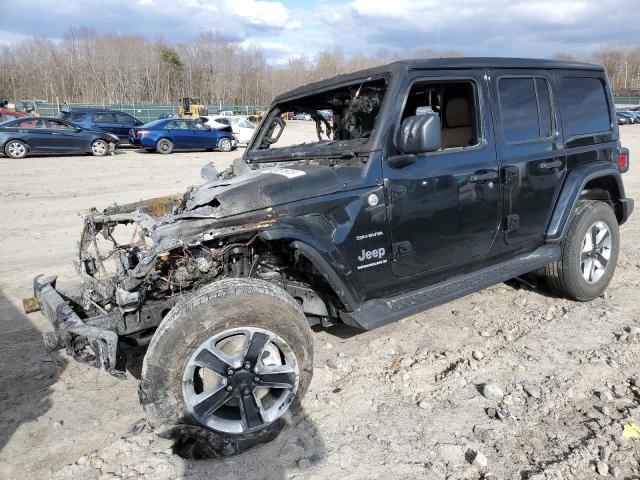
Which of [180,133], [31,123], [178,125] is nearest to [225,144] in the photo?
[180,133]

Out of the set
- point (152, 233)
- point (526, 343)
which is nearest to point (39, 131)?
point (152, 233)

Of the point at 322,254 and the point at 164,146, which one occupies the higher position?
the point at 164,146

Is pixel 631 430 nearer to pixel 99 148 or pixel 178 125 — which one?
pixel 99 148

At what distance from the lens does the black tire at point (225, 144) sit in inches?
792

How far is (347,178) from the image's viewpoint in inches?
124

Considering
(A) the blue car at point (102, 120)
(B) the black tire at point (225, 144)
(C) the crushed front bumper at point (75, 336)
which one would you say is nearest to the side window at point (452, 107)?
(C) the crushed front bumper at point (75, 336)

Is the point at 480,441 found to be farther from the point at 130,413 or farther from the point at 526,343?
the point at 130,413

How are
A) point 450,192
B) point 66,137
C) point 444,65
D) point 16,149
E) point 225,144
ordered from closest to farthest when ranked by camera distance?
point 450,192 < point 444,65 < point 16,149 < point 66,137 < point 225,144

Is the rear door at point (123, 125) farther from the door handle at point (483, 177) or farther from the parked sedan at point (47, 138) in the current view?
the door handle at point (483, 177)

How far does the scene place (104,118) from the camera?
2056cm

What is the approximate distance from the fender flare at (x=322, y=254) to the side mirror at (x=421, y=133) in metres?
0.83

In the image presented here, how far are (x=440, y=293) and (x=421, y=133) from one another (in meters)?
1.18

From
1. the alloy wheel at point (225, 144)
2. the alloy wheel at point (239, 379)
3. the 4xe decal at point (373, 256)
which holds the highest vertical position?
the alloy wheel at point (225, 144)

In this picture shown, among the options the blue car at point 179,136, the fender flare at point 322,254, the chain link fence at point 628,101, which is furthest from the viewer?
the chain link fence at point 628,101
